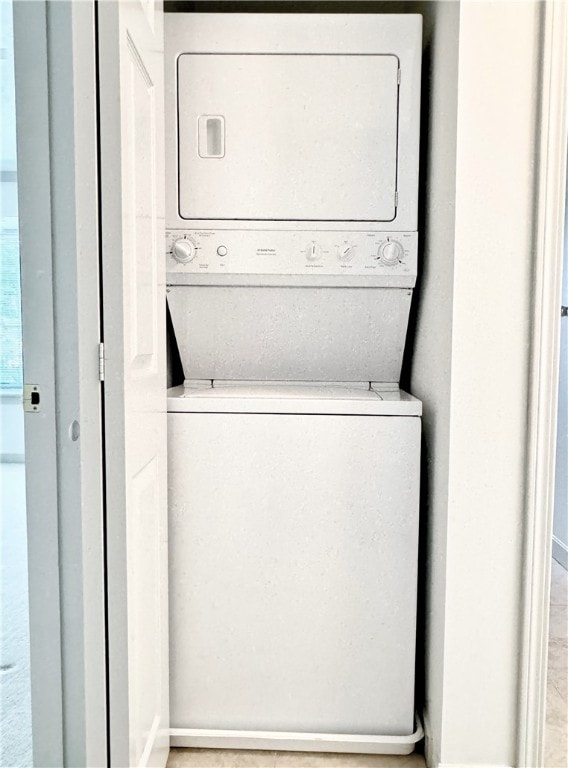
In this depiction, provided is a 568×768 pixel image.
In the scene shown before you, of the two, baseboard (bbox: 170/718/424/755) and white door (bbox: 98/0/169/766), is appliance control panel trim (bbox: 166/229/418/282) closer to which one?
white door (bbox: 98/0/169/766)

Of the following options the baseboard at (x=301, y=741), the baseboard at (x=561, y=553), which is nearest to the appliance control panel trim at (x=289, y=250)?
the baseboard at (x=301, y=741)

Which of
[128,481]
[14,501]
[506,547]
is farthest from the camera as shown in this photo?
[506,547]

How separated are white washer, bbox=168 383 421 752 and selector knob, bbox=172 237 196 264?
0.40 meters

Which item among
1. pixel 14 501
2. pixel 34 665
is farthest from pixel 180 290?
pixel 34 665

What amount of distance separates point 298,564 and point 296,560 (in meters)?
0.01

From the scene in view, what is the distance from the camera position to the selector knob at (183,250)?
175 cm

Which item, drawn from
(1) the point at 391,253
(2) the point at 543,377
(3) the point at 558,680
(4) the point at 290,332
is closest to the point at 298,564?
(4) the point at 290,332

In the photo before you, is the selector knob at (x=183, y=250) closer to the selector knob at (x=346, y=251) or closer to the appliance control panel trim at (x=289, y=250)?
the appliance control panel trim at (x=289, y=250)

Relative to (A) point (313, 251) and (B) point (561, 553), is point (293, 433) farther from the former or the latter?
(B) point (561, 553)

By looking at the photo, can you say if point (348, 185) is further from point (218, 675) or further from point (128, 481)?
point (218, 675)

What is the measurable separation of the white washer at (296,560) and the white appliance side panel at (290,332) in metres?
0.26

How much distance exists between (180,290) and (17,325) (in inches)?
34.1

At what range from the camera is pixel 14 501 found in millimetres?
978

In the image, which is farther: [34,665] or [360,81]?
[360,81]
